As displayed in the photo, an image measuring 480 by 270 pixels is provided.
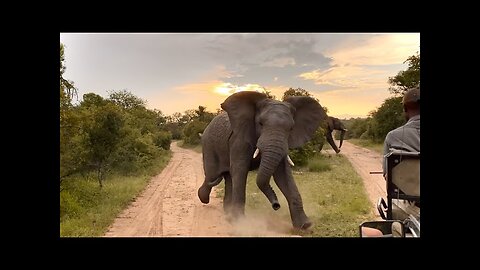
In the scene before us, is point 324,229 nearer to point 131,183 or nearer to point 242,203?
point 242,203

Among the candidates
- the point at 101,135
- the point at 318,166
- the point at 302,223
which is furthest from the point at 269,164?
the point at 318,166

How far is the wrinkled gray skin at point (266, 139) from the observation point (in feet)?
19.7

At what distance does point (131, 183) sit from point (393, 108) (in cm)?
1634

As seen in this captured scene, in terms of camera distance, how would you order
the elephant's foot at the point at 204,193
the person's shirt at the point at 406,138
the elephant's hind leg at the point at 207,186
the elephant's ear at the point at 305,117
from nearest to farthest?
the person's shirt at the point at 406,138 < the elephant's ear at the point at 305,117 < the elephant's hind leg at the point at 207,186 < the elephant's foot at the point at 204,193

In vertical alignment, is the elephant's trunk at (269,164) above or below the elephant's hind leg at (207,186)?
above

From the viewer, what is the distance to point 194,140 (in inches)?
1179

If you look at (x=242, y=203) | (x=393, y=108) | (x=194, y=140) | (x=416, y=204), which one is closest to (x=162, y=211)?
(x=242, y=203)

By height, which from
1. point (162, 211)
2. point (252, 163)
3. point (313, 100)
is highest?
point (313, 100)

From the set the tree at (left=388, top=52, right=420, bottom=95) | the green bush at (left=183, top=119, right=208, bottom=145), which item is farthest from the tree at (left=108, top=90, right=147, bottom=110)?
the tree at (left=388, top=52, right=420, bottom=95)

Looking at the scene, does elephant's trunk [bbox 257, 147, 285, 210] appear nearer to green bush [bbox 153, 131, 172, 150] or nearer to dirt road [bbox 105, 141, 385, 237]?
dirt road [bbox 105, 141, 385, 237]

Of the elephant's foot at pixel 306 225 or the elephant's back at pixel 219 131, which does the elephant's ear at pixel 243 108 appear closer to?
the elephant's back at pixel 219 131

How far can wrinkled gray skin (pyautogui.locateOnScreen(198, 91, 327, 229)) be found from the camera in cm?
602

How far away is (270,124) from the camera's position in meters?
6.15

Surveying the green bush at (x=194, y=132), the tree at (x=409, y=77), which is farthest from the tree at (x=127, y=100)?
the tree at (x=409, y=77)
